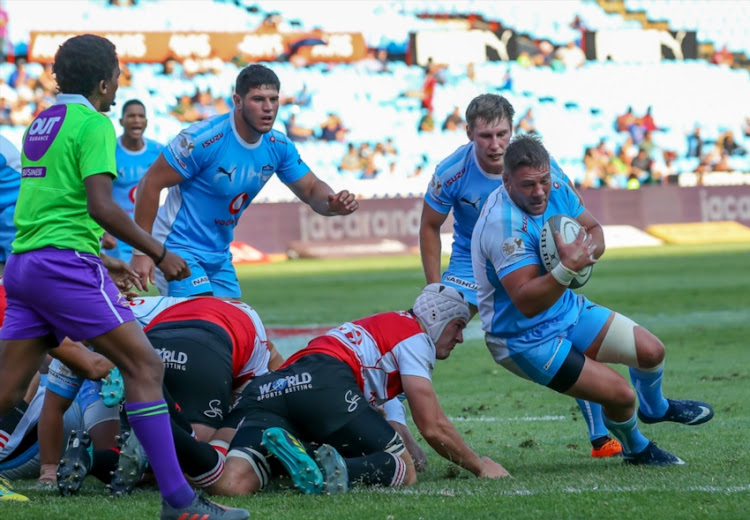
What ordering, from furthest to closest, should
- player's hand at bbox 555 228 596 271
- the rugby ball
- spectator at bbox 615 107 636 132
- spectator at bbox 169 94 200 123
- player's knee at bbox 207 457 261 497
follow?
1. spectator at bbox 615 107 636 132
2. spectator at bbox 169 94 200 123
3. the rugby ball
4. player's hand at bbox 555 228 596 271
5. player's knee at bbox 207 457 261 497

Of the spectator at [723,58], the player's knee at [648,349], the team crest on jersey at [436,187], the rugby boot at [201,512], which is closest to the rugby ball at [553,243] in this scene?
the player's knee at [648,349]

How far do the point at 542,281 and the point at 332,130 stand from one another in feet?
96.3

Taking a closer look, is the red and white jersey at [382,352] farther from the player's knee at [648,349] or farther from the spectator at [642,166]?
the spectator at [642,166]

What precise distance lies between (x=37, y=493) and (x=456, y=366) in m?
5.65

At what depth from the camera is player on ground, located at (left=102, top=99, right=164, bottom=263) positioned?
1137 cm

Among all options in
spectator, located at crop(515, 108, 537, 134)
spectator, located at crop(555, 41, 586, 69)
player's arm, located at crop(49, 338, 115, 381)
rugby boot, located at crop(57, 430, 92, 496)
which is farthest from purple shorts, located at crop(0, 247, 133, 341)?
→ spectator, located at crop(555, 41, 586, 69)

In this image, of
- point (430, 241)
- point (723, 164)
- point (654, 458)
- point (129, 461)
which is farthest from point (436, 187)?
point (723, 164)

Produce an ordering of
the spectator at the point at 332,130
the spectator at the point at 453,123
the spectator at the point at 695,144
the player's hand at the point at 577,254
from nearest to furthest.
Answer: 1. the player's hand at the point at 577,254
2. the spectator at the point at 332,130
3. the spectator at the point at 453,123
4. the spectator at the point at 695,144

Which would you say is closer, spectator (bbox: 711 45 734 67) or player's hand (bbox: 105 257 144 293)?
player's hand (bbox: 105 257 144 293)

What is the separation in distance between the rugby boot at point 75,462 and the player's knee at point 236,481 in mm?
572

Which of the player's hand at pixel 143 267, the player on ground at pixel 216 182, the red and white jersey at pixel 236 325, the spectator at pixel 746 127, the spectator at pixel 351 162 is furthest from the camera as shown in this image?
the spectator at pixel 746 127

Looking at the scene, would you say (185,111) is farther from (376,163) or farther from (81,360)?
(81,360)

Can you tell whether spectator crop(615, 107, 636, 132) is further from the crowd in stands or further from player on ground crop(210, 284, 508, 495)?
player on ground crop(210, 284, 508, 495)

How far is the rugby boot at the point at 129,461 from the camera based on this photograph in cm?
486
